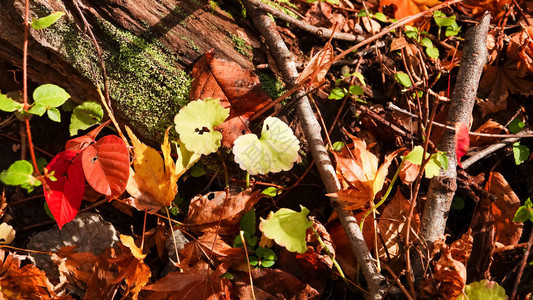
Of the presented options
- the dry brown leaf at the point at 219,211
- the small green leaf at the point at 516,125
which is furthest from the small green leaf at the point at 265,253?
the small green leaf at the point at 516,125

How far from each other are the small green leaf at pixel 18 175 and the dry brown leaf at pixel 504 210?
1830 mm

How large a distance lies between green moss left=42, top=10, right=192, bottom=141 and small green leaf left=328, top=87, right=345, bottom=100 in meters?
0.66

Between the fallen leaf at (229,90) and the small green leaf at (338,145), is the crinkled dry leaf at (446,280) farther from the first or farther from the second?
the fallen leaf at (229,90)

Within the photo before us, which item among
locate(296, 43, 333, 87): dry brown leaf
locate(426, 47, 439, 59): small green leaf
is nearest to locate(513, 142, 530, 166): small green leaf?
locate(426, 47, 439, 59): small green leaf

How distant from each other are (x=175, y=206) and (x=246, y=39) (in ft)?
2.78

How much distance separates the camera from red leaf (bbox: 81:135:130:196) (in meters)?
1.51

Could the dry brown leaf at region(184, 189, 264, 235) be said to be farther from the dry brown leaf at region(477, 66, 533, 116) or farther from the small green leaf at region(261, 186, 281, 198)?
the dry brown leaf at region(477, 66, 533, 116)

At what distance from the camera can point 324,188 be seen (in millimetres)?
1843

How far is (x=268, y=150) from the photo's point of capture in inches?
62.0

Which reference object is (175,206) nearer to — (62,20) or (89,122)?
(89,122)

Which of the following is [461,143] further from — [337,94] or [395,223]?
[337,94]

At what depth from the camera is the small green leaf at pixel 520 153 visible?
185 cm

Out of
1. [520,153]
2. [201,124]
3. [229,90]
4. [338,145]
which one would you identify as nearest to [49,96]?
[201,124]

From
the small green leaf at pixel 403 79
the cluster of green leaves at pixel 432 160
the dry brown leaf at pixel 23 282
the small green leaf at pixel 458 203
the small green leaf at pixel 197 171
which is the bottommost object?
the dry brown leaf at pixel 23 282
